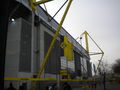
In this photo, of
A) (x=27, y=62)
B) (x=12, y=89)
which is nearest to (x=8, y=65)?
(x=27, y=62)

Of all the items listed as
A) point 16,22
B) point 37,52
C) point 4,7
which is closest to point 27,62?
point 37,52

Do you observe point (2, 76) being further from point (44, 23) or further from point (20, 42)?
point (44, 23)

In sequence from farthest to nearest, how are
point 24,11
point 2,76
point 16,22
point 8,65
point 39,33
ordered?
point 39,33 → point 24,11 → point 16,22 → point 8,65 → point 2,76

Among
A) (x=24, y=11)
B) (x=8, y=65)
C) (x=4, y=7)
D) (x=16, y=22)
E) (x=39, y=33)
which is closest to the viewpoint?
(x=4, y=7)

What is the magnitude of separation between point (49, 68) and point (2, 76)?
2318 centimetres

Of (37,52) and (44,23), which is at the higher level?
(44,23)

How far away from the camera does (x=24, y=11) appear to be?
21172 mm

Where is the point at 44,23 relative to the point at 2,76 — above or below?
above

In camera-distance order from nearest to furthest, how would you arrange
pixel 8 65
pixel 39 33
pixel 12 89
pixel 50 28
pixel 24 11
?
pixel 12 89 < pixel 8 65 < pixel 24 11 < pixel 39 33 < pixel 50 28

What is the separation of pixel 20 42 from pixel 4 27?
57.3 ft

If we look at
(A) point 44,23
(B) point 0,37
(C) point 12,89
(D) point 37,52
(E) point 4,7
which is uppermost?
(A) point 44,23

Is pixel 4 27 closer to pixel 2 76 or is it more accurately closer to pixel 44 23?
pixel 2 76

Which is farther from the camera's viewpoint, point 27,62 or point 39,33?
point 39,33

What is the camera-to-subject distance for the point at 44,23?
81.3 feet
